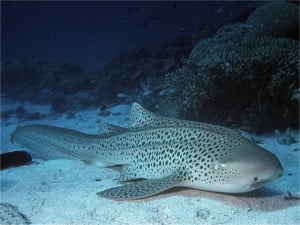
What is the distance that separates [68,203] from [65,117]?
11.5 metres

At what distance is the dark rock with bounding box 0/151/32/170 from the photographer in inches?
286

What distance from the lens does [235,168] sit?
4.50 m

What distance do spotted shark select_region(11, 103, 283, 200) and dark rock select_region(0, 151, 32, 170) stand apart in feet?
3.18

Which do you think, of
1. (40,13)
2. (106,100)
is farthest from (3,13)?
(106,100)

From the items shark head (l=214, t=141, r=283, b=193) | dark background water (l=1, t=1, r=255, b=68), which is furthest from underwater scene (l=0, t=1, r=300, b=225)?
dark background water (l=1, t=1, r=255, b=68)

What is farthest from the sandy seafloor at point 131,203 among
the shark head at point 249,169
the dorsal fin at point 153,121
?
the dorsal fin at point 153,121

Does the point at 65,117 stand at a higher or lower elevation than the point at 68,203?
lower

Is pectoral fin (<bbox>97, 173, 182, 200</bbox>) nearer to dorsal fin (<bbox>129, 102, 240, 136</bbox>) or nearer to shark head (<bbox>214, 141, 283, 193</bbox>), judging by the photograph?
shark head (<bbox>214, 141, 283, 193</bbox>)

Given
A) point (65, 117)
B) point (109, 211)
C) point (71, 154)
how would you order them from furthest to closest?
point (65, 117), point (71, 154), point (109, 211)

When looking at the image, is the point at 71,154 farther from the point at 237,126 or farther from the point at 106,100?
the point at 106,100

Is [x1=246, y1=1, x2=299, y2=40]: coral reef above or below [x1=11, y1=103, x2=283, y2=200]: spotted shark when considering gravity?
above

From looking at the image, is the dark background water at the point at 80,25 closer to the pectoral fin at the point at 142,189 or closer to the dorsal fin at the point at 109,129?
the dorsal fin at the point at 109,129

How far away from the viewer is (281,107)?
8.18 metres

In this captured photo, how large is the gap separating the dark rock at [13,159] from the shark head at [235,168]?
4.40 metres
